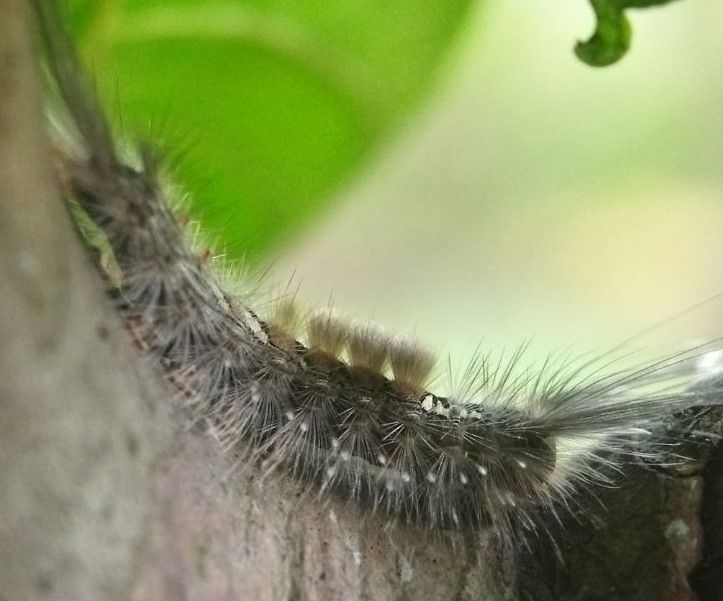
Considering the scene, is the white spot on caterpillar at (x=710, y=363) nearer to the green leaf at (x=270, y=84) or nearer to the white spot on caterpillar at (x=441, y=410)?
the white spot on caterpillar at (x=441, y=410)

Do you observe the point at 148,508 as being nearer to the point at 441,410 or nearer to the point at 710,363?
the point at 441,410

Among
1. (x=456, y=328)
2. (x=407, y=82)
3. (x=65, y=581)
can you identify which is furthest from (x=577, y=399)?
(x=456, y=328)

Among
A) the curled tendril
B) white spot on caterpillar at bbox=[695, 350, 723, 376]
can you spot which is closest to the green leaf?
the curled tendril

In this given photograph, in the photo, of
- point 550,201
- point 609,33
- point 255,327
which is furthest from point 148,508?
point 550,201

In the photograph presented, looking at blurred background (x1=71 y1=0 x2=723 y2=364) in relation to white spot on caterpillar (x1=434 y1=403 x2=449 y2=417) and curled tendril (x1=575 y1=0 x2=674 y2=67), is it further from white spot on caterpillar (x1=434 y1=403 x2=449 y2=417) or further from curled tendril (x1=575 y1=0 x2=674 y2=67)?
curled tendril (x1=575 y1=0 x2=674 y2=67)

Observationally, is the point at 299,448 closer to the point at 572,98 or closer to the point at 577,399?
the point at 577,399

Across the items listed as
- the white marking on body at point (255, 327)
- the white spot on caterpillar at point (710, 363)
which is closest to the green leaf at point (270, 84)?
the white marking on body at point (255, 327)
